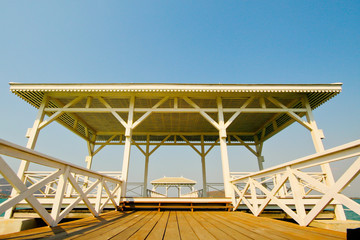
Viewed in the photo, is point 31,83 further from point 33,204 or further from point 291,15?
point 291,15

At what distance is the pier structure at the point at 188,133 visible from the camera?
6.09 feet

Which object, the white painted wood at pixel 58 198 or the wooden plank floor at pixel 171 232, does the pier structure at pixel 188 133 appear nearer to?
the white painted wood at pixel 58 198

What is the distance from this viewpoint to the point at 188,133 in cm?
916

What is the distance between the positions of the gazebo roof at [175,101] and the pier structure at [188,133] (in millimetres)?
35

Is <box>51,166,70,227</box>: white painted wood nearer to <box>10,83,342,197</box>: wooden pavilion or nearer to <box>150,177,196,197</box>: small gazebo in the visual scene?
<box>10,83,342,197</box>: wooden pavilion

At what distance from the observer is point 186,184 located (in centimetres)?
1546

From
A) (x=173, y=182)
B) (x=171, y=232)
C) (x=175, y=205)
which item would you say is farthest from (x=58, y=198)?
(x=173, y=182)

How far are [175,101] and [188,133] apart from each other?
147 inches

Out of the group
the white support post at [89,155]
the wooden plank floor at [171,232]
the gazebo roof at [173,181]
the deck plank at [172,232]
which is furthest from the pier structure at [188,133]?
the gazebo roof at [173,181]

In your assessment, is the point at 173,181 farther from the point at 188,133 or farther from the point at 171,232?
the point at 171,232

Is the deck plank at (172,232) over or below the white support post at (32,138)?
below

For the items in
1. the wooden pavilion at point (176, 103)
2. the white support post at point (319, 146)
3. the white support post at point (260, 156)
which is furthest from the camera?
the white support post at point (260, 156)

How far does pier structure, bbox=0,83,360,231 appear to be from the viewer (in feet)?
6.09

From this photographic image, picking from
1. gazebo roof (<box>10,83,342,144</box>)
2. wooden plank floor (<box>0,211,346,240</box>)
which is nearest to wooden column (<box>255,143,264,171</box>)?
gazebo roof (<box>10,83,342,144</box>)
